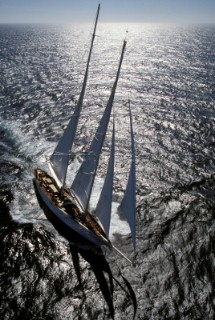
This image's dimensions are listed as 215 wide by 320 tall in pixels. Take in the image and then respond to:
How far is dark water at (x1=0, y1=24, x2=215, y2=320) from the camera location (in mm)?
23719

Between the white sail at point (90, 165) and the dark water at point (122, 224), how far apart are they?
4.87 meters

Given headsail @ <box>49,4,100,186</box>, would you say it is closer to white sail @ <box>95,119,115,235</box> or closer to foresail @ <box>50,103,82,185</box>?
foresail @ <box>50,103,82,185</box>

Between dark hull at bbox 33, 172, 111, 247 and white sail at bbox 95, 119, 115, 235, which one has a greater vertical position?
white sail at bbox 95, 119, 115, 235

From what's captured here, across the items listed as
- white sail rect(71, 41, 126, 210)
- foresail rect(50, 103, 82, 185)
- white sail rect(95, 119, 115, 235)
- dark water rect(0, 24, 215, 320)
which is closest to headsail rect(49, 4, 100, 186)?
foresail rect(50, 103, 82, 185)

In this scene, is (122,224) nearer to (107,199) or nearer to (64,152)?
(107,199)

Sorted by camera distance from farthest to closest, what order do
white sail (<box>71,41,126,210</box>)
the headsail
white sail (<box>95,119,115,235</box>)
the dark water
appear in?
the headsail → white sail (<box>71,41,126,210</box>) → white sail (<box>95,119,115,235</box>) → the dark water

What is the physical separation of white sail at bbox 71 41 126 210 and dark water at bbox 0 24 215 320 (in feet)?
16.0

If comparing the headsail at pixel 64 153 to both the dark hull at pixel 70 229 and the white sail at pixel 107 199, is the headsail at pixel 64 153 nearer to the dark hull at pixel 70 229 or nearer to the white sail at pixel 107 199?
the dark hull at pixel 70 229

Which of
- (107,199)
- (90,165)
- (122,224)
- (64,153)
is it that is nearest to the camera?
(107,199)

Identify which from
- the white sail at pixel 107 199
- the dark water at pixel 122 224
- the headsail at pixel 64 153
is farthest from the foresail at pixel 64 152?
the white sail at pixel 107 199

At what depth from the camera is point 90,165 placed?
2945 centimetres

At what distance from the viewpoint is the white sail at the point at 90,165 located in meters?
26.7

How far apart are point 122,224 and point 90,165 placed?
27.2 feet

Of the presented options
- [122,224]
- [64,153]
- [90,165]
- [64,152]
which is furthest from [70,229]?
[64,152]
